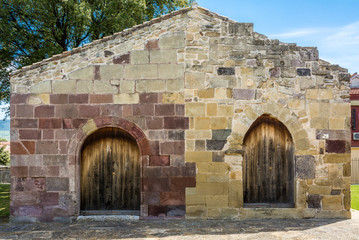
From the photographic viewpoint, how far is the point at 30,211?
6.16 meters

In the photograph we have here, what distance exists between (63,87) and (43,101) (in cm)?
54

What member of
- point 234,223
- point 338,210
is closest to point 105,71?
point 234,223

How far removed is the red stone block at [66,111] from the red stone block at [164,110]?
1799 millimetres

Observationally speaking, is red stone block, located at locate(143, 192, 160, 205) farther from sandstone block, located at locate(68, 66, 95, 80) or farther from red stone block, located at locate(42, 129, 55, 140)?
sandstone block, located at locate(68, 66, 95, 80)

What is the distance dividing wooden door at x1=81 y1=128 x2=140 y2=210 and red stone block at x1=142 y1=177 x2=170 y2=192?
359 mm

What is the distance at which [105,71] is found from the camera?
630 centimetres

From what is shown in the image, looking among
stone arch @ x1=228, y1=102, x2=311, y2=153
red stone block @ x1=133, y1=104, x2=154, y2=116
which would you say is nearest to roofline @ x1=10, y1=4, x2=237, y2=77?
red stone block @ x1=133, y1=104, x2=154, y2=116

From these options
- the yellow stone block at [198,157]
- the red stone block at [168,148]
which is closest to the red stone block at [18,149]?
the red stone block at [168,148]

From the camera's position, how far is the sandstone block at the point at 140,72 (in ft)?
20.7

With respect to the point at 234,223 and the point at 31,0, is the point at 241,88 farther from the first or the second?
the point at 31,0

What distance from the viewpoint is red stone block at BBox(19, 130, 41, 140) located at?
6211 mm

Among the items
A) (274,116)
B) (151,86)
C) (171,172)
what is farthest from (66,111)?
(274,116)

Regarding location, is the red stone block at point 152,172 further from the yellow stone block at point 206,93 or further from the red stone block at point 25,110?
the red stone block at point 25,110

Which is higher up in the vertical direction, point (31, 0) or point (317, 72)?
point (31, 0)
